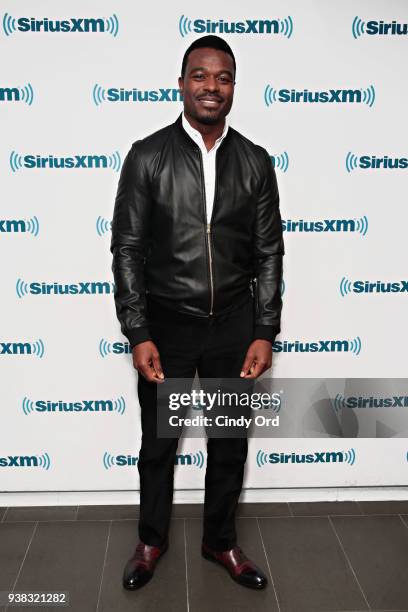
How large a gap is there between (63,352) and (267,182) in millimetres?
1103

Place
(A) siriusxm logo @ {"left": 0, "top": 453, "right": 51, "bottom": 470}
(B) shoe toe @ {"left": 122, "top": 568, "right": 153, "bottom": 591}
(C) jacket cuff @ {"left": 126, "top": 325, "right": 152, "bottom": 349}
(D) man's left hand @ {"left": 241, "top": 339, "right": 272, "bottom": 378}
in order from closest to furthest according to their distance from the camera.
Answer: (C) jacket cuff @ {"left": 126, "top": 325, "right": 152, "bottom": 349}, (D) man's left hand @ {"left": 241, "top": 339, "right": 272, "bottom": 378}, (B) shoe toe @ {"left": 122, "top": 568, "right": 153, "bottom": 591}, (A) siriusxm logo @ {"left": 0, "top": 453, "right": 51, "bottom": 470}

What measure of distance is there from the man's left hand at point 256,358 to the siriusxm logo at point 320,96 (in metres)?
0.94

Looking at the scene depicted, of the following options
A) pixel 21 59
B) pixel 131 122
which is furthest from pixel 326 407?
pixel 21 59

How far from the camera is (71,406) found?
2.82 m

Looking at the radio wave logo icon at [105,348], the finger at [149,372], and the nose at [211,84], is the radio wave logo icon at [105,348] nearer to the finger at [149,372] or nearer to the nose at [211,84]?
the finger at [149,372]

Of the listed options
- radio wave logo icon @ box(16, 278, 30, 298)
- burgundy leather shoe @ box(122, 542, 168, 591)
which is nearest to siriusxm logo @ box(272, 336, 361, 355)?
burgundy leather shoe @ box(122, 542, 168, 591)

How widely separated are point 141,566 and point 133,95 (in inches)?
67.7

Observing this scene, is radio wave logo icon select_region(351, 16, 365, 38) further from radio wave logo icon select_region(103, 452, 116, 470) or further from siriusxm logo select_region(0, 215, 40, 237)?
radio wave logo icon select_region(103, 452, 116, 470)

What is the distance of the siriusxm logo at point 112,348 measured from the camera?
2.75 metres

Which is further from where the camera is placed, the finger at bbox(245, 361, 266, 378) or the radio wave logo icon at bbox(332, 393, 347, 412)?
the radio wave logo icon at bbox(332, 393, 347, 412)

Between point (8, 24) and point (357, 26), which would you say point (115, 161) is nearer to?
point (8, 24)

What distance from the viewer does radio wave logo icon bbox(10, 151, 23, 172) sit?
8.38ft

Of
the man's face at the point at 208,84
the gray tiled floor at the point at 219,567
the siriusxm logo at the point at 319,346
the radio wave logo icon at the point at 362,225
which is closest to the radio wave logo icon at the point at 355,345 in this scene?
the siriusxm logo at the point at 319,346

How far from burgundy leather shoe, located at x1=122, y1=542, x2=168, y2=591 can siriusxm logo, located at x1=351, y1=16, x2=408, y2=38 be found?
2.05 meters
